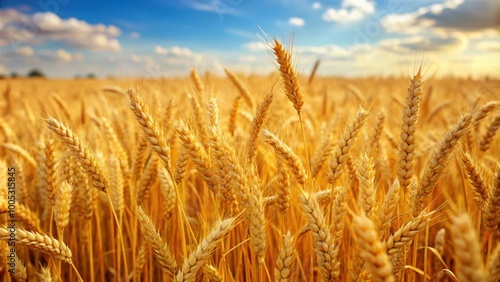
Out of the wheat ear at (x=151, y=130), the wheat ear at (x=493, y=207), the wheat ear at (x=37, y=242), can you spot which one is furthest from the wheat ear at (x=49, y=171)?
the wheat ear at (x=493, y=207)

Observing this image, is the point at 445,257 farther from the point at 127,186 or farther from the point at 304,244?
the point at 127,186

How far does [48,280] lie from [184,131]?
776mm

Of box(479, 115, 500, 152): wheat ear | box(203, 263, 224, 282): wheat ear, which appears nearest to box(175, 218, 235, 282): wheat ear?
box(203, 263, 224, 282): wheat ear

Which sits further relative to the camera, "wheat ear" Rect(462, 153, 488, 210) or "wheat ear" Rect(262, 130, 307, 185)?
"wheat ear" Rect(462, 153, 488, 210)

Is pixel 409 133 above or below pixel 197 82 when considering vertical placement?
Answer: below

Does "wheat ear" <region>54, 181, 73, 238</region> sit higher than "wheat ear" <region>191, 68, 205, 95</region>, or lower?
lower

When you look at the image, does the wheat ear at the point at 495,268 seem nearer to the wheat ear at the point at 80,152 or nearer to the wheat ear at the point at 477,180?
the wheat ear at the point at 477,180

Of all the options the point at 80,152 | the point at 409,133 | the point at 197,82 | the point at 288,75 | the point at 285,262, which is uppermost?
the point at 197,82

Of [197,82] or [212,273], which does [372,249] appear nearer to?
[212,273]

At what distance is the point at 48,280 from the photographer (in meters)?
1.31

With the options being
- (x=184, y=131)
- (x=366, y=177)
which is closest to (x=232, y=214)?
(x=184, y=131)

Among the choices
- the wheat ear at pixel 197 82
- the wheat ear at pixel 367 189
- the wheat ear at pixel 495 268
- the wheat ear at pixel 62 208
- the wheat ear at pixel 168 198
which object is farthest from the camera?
the wheat ear at pixel 197 82

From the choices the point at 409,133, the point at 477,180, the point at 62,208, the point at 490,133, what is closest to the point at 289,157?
the point at 409,133

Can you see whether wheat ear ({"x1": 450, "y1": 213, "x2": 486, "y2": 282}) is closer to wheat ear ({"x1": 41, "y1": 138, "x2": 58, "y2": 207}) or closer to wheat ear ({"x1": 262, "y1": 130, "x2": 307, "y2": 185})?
wheat ear ({"x1": 262, "y1": 130, "x2": 307, "y2": 185})
